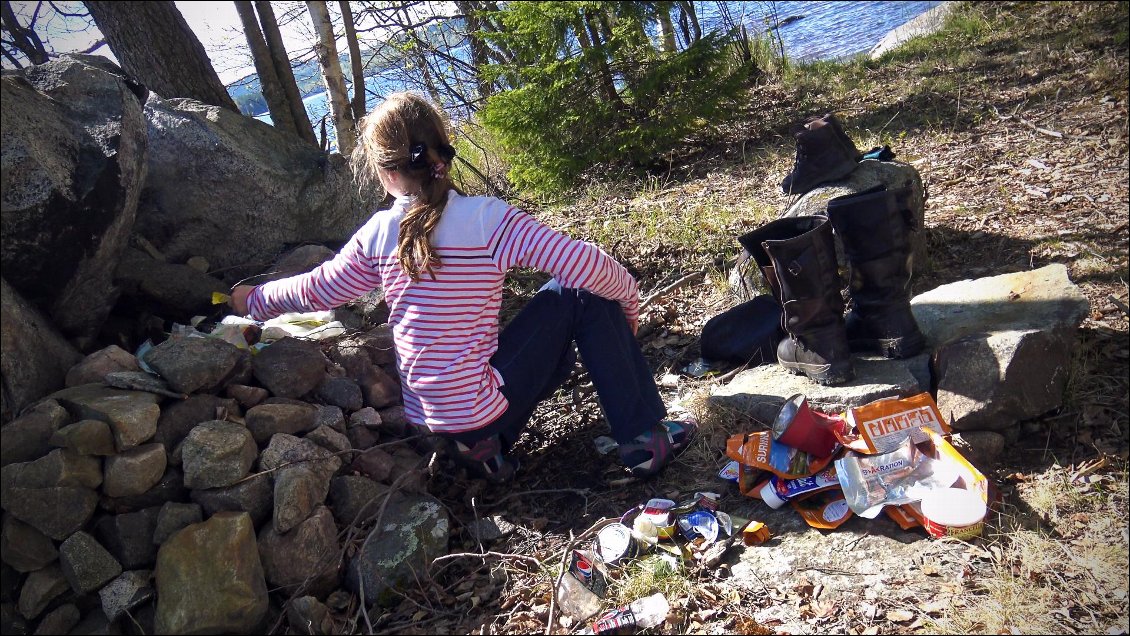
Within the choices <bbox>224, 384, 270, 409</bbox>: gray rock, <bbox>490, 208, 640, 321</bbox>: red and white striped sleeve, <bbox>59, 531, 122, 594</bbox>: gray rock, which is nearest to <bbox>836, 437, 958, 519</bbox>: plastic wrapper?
<bbox>490, 208, 640, 321</bbox>: red and white striped sleeve

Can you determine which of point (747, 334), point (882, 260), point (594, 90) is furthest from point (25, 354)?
point (594, 90)

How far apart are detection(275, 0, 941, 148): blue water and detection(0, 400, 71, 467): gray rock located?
23.1ft

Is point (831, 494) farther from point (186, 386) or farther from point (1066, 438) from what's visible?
point (186, 386)

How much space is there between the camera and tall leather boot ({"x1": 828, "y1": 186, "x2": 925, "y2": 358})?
125 inches

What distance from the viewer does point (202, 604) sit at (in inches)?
91.4

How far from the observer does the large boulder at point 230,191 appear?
12.7ft

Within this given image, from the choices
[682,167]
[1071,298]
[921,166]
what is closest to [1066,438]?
[1071,298]

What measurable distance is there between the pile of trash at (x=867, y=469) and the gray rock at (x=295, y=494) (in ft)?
4.83

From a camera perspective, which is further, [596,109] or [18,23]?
[18,23]

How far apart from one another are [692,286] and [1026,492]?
7.31 ft

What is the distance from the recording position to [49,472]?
2.38 m

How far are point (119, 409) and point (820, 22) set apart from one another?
1169cm

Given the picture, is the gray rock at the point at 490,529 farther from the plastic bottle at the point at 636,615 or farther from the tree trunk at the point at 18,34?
the tree trunk at the point at 18,34

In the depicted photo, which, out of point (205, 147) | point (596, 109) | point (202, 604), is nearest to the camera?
point (202, 604)
